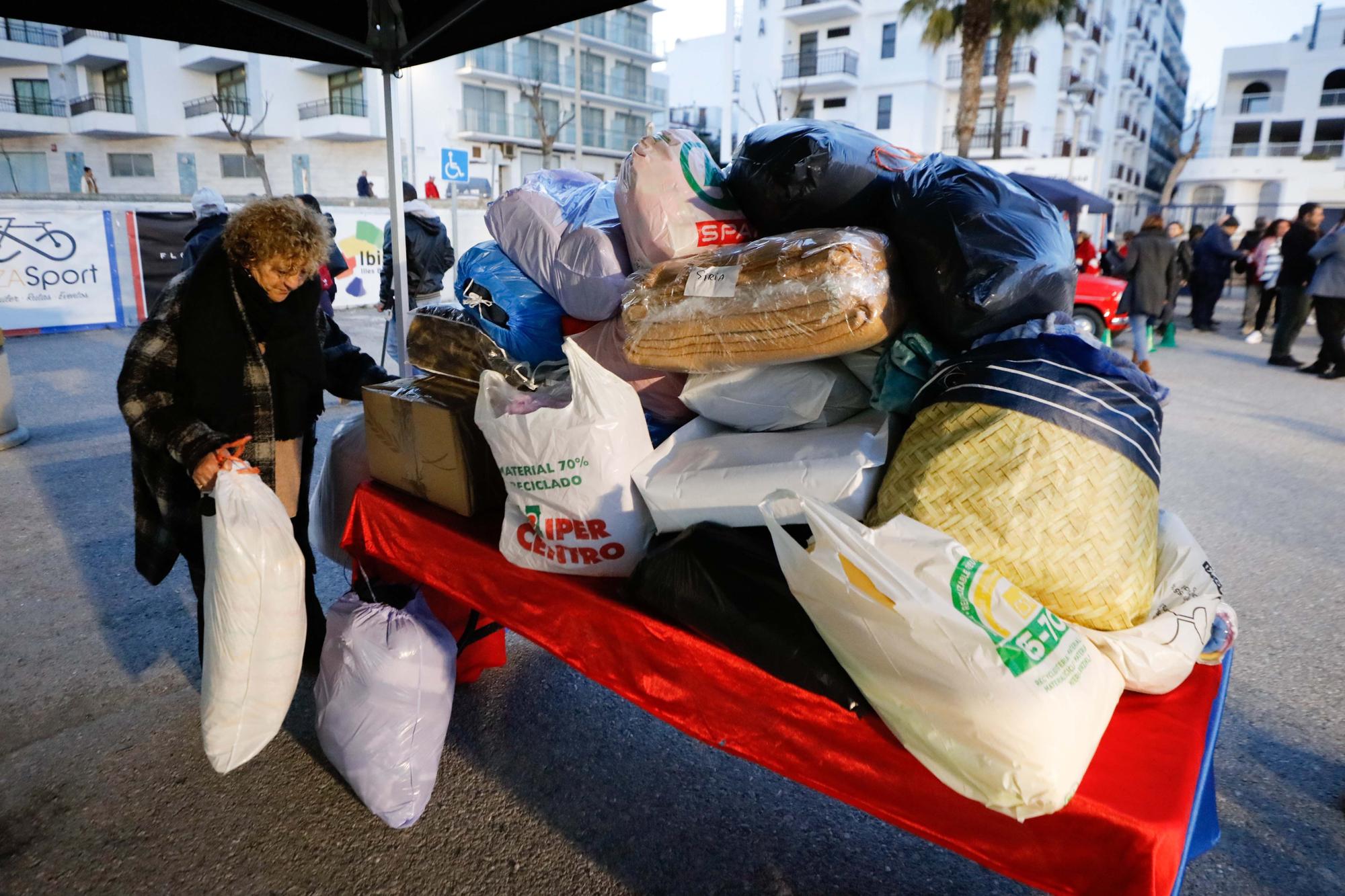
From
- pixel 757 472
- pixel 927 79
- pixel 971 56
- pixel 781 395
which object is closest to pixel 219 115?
pixel 927 79

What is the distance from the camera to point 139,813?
2148mm

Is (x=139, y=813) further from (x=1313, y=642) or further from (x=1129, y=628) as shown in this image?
(x=1313, y=642)

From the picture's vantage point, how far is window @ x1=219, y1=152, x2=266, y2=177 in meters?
33.9

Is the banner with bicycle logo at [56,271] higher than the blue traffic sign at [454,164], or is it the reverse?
the blue traffic sign at [454,164]

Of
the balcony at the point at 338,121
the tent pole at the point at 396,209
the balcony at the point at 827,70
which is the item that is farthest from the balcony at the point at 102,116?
the tent pole at the point at 396,209

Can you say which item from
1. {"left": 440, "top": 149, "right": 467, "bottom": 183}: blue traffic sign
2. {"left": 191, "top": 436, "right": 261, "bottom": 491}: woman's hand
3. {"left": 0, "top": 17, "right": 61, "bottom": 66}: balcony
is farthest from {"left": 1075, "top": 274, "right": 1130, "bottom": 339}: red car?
{"left": 0, "top": 17, "right": 61, "bottom": 66}: balcony

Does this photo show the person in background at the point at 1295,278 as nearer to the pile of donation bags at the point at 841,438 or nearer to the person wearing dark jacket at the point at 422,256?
the person wearing dark jacket at the point at 422,256

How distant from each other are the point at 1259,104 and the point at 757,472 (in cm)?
5274

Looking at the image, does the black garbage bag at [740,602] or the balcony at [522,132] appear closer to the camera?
the black garbage bag at [740,602]

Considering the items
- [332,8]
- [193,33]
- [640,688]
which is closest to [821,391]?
[640,688]

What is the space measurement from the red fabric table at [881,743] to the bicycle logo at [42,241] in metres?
10.3

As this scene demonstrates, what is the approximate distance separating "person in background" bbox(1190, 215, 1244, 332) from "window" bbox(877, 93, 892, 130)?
24712 mm

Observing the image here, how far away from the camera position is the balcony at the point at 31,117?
3356cm

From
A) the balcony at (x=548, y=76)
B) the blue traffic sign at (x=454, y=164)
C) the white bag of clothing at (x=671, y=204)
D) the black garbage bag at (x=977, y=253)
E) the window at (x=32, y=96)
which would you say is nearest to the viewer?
the black garbage bag at (x=977, y=253)
